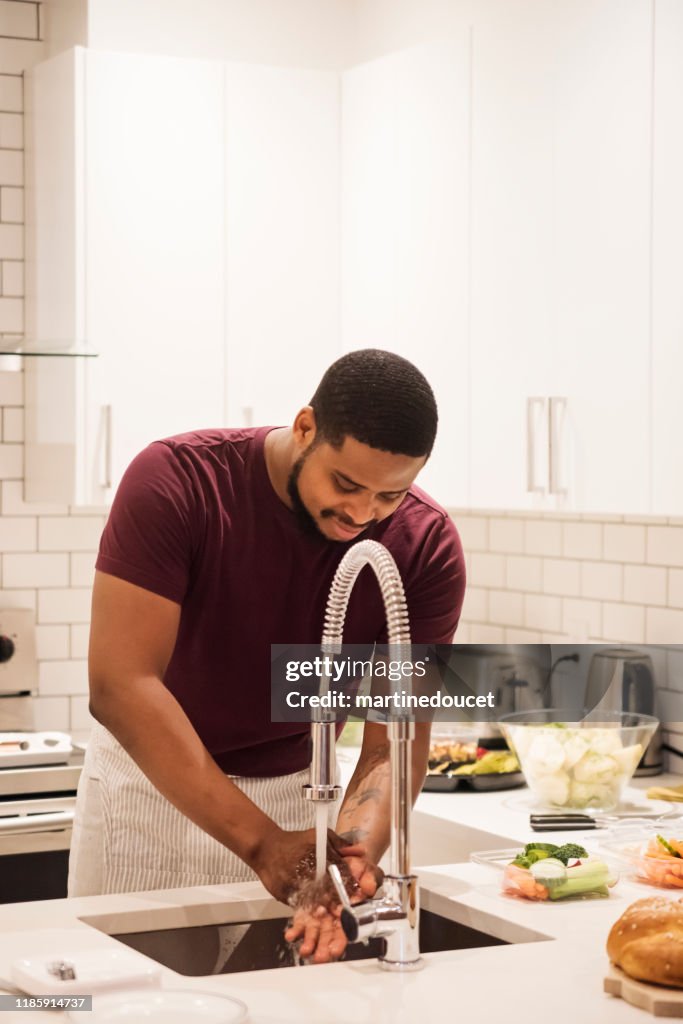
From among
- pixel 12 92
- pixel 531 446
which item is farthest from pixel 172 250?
pixel 531 446

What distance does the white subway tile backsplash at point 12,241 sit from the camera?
367cm

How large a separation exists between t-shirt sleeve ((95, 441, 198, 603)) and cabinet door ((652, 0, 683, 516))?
879 mm

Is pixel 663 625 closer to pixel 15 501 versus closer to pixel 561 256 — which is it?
pixel 561 256

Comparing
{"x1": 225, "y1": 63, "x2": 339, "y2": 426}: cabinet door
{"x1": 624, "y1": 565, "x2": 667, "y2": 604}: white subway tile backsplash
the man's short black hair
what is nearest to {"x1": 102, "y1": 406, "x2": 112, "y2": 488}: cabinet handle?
{"x1": 225, "y1": 63, "x2": 339, "y2": 426}: cabinet door

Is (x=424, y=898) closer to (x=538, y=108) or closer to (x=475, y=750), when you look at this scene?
(x=475, y=750)

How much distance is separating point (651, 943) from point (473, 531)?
7.65 ft

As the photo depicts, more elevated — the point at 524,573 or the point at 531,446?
the point at 531,446

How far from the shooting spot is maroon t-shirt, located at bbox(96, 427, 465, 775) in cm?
213

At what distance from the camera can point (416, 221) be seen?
3.23 m

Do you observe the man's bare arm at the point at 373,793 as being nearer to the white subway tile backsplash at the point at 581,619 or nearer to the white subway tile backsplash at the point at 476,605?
the white subway tile backsplash at the point at 581,619

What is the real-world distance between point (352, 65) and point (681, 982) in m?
2.72

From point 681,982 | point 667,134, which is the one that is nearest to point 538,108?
point 667,134

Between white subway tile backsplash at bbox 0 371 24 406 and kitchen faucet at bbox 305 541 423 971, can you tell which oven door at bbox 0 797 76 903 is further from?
kitchen faucet at bbox 305 541 423 971

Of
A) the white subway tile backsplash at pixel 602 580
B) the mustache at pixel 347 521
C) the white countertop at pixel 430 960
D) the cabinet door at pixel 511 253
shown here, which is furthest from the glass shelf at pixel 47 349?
the white countertop at pixel 430 960
